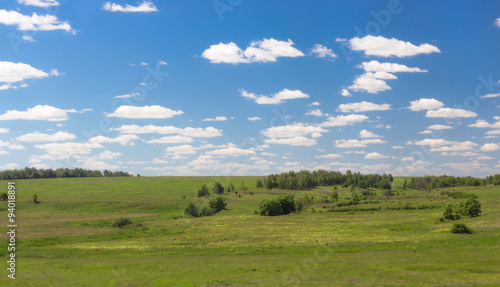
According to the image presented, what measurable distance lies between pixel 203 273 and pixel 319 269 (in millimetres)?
14268

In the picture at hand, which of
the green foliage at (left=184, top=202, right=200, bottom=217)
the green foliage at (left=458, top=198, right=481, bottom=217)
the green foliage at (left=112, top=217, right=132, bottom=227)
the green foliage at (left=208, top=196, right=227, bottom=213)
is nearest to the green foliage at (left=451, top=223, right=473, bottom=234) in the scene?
the green foliage at (left=458, top=198, right=481, bottom=217)

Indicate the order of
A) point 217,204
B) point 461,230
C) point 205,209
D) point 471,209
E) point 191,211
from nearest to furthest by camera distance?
point 461,230
point 471,209
point 191,211
point 205,209
point 217,204

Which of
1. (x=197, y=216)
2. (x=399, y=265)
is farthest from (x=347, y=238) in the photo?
(x=197, y=216)

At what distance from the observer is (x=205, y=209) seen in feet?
471

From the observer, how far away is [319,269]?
45.9 metres

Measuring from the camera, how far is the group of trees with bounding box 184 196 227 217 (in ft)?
459

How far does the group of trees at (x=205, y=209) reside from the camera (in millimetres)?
139875

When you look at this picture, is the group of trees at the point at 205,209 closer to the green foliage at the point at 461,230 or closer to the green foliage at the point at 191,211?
the green foliage at the point at 191,211

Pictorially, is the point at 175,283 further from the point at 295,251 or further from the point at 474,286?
the point at 474,286

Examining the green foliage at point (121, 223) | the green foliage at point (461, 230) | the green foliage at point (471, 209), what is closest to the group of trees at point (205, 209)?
the green foliage at point (121, 223)

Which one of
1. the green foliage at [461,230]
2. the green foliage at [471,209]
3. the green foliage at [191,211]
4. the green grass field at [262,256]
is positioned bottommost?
the green foliage at [191,211]

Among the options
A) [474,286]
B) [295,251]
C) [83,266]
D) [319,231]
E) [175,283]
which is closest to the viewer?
[474,286]

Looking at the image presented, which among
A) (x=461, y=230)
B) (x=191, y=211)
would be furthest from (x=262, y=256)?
(x=191, y=211)

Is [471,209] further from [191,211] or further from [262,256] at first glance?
[191,211]
